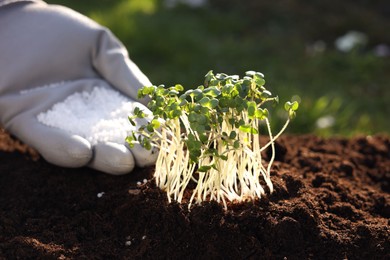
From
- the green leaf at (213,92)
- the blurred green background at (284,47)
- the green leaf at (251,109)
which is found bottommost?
the blurred green background at (284,47)

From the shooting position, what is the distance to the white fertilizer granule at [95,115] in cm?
216

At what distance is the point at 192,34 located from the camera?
4.52 m

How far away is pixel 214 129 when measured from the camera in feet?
6.07

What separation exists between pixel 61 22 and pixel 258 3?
10.3 ft

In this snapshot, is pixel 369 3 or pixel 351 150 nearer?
pixel 351 150

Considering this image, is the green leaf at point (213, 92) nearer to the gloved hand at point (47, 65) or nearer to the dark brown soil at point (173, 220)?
the dark brown soil at point (173, 220)

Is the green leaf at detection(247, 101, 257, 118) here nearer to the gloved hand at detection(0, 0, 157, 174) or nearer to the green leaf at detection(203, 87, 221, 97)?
the green leaf at detection(203, 87, 221, 97)

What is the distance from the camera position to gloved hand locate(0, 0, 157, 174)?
229 centimetres

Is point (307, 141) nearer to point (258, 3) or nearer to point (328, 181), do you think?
point (328, 181)

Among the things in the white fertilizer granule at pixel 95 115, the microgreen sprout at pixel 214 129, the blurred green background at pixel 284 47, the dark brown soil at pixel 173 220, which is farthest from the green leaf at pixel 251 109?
the blurred green background at pixel 284 47

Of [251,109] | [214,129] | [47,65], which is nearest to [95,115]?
[47,65]

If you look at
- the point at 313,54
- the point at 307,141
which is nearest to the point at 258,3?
the point at 313,54

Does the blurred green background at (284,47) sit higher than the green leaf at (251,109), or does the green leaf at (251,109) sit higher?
the green leaf at (251,109)

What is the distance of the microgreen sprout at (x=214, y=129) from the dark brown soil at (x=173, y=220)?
6 cm
